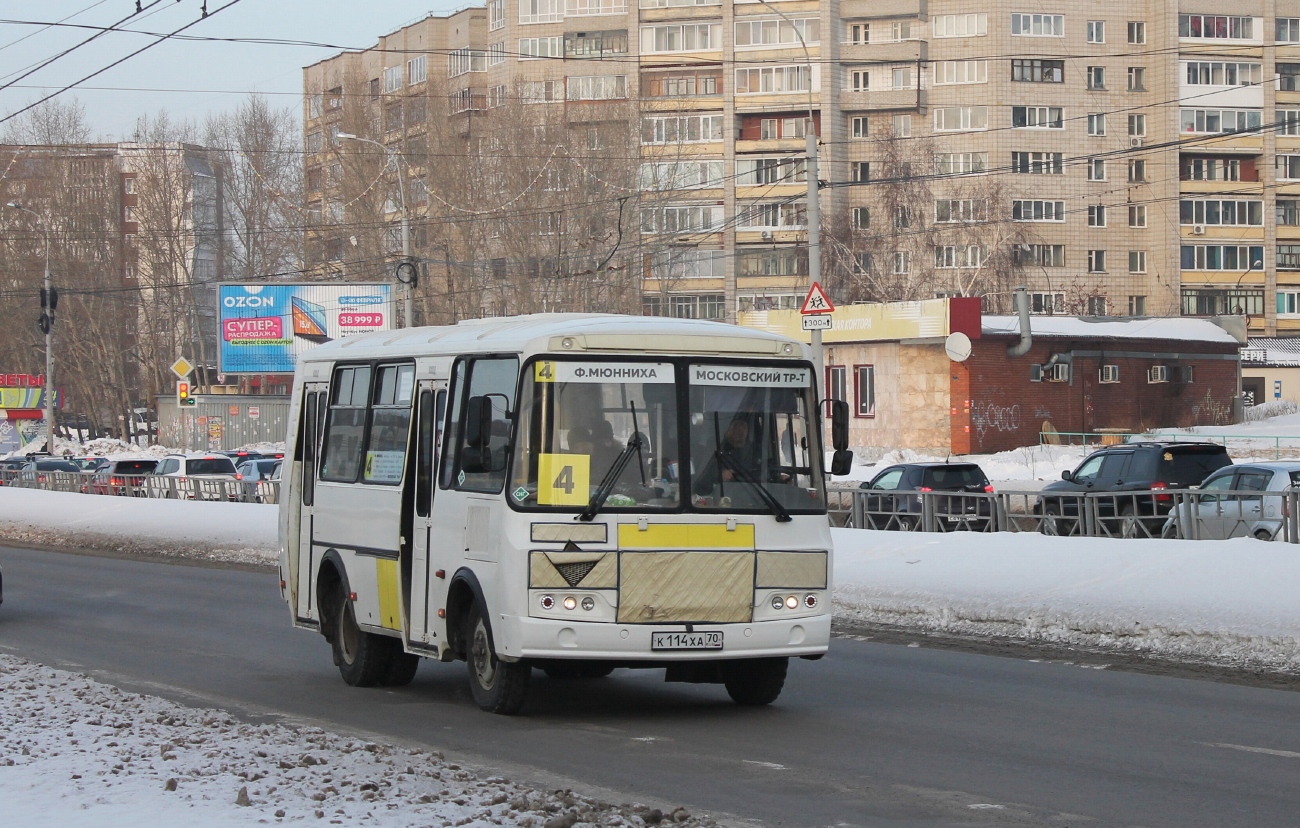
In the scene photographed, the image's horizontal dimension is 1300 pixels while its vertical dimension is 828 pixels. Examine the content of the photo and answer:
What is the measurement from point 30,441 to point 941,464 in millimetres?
60387

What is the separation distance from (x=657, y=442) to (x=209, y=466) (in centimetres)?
3988

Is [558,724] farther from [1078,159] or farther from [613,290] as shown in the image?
[1078,159]

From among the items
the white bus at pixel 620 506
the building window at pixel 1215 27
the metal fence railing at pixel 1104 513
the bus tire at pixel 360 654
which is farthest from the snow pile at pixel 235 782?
the building window at pixel 1215 27

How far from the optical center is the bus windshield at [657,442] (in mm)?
10367

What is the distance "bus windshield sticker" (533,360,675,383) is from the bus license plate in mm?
1563

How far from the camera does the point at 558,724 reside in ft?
34.4

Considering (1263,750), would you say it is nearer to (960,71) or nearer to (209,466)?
(209,466)

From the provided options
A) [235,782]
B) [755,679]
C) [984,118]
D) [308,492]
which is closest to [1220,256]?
[984,118]

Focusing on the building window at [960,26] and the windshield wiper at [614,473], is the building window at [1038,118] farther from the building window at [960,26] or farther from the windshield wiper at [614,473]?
the windshield wiper at [614,473]

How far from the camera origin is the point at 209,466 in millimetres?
48406

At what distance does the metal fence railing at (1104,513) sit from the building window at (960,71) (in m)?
73.9

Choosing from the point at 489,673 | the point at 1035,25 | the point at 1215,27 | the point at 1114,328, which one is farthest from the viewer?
the point at 1215,27

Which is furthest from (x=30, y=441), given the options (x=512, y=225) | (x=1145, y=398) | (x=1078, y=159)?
(x=1078, y=159)

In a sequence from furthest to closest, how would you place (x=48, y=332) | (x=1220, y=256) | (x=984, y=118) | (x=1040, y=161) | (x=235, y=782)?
(x=1220, y=256) → (x=984, y=118) → (x=1040, y=161) → (x=48, y=332) → (x=235, y=782)
